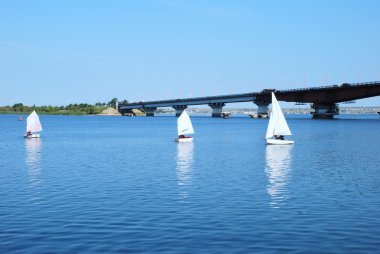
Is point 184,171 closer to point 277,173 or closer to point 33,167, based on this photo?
point 277,173

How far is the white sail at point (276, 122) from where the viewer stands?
82.9 metres

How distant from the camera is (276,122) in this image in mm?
83500

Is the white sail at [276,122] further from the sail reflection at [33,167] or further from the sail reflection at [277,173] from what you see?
the sail reflection at [33,167]

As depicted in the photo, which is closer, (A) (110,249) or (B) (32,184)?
(A) (110,249)

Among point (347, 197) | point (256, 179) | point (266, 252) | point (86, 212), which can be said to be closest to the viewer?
point (266, 252)

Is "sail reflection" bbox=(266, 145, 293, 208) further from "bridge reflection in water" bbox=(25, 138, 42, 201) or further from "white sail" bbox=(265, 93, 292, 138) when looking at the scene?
"bridge reflection in water" bbox=(25, 138, 42, 201)

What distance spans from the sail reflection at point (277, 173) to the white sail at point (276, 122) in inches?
341

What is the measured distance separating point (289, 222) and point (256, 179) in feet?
50.9

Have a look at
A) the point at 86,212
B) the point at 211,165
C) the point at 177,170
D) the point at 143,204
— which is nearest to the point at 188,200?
the point at 143,204

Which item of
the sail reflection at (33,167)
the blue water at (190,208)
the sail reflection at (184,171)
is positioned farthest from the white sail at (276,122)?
the sail reflection at (33,167)

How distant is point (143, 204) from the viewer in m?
29.6

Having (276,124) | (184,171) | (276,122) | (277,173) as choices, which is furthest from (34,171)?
(276,124)

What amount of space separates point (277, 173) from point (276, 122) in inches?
1542

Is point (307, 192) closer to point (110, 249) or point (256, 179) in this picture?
point (256, 179)
